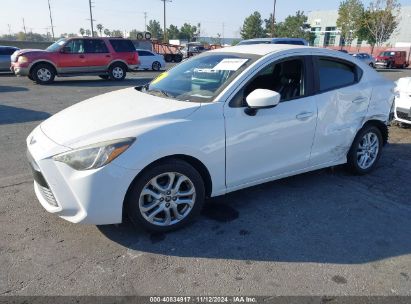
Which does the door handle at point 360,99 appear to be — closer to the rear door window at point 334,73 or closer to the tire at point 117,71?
the rear door window at point 334,73

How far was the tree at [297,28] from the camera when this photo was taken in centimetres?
6295

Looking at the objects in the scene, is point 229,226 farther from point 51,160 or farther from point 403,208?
point 403,208

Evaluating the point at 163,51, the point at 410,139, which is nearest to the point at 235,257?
the point at 410,139

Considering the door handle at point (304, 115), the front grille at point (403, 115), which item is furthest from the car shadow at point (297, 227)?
the front grille at point (403, 115)

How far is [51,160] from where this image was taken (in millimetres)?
2863

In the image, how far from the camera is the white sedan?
2.88 metres

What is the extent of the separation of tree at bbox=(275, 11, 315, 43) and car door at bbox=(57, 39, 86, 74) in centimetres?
5412

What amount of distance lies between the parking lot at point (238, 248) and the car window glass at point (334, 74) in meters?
1.24

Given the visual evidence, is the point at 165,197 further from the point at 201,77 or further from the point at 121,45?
the point at 121,45

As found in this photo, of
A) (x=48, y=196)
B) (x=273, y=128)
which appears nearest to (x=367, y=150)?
(x=273, y=128)

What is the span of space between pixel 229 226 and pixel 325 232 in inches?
35.8

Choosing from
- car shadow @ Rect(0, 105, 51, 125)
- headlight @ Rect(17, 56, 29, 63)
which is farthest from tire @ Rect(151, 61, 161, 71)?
car shadow @ Rect(0, 105, 51, 125)

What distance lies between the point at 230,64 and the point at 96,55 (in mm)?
12142

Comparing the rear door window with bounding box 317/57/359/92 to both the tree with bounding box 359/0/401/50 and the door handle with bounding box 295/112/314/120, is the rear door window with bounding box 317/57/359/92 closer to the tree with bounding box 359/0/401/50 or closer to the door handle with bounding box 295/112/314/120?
the door handle with bounding box 295/112/314/120
